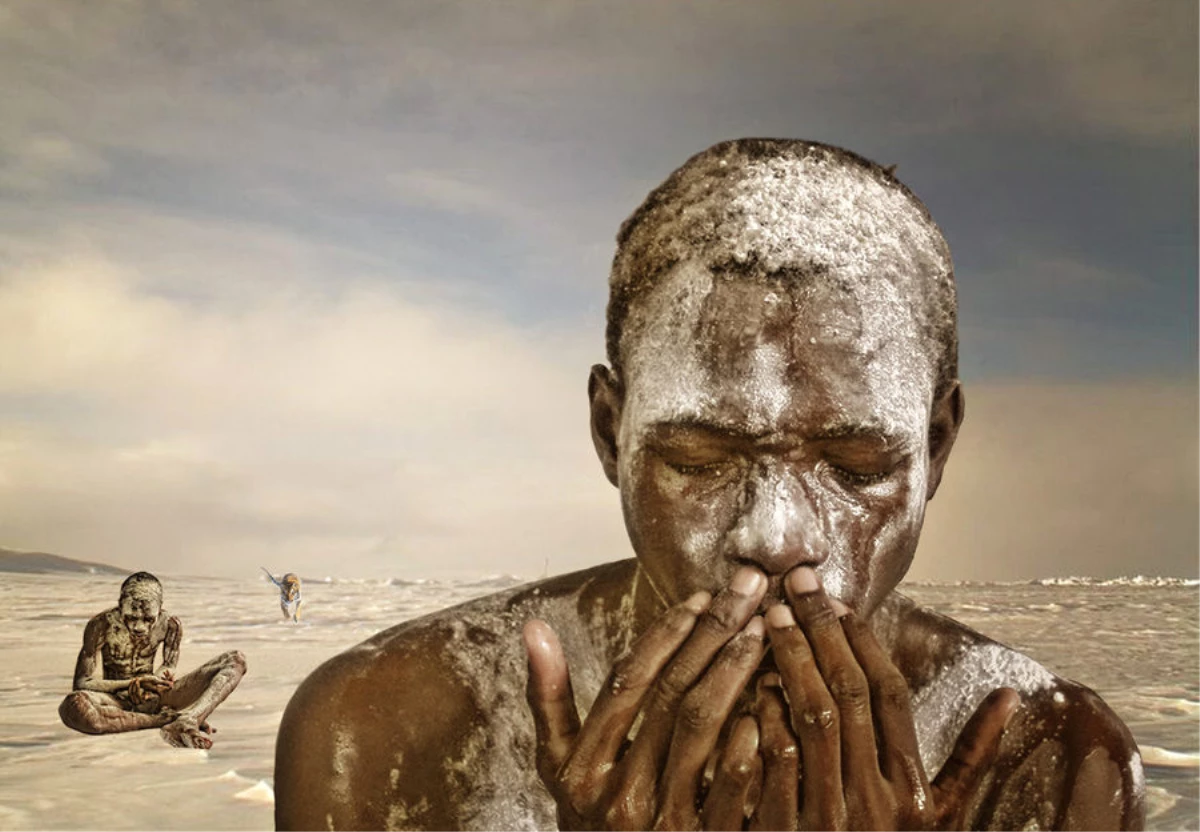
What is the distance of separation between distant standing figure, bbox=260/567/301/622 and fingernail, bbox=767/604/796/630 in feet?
28.6

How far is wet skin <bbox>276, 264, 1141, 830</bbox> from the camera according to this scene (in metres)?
2.12

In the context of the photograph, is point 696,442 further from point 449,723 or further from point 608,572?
point 449,723

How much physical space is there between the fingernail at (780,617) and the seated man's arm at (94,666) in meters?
5.63

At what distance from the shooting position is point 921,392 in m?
2.49

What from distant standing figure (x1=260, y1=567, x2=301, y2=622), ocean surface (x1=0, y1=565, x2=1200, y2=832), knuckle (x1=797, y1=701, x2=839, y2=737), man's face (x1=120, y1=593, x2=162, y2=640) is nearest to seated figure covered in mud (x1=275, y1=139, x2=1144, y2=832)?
knuckle (x1=797, y1=701, x2=839, y2=737)

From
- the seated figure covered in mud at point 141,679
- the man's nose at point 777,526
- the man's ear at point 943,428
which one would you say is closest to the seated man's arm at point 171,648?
the seated figure covered in mud at point 141,679

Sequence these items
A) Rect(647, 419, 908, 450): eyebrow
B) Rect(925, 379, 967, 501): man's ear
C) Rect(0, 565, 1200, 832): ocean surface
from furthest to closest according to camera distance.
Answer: Rect(0, 565, 1200, 832): ocean surface, Rect(925, 379, 967, 501): man's ear, Rect(647, 419, 908, 450): eyebrow

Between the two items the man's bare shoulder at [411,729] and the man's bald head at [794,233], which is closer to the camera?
the man's bald head at [794,233]

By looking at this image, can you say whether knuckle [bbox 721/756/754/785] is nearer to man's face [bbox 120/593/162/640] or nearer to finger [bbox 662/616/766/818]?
finger [bbox 662/616/766/818]

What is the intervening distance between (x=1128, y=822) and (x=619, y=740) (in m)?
1.14

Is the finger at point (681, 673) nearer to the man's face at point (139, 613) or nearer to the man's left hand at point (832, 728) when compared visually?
the man's left hand at point (832, 728)

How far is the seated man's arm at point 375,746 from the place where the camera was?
262 centimetres

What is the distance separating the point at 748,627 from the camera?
2.14 meters

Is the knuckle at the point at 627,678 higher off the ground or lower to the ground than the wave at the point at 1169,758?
higher
